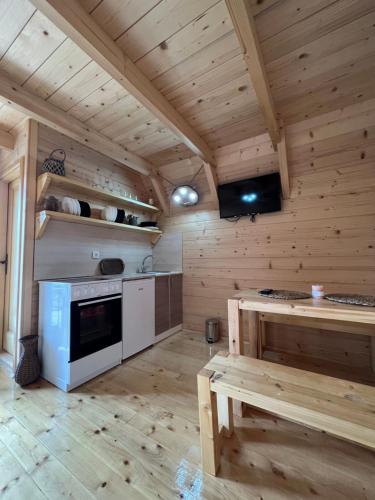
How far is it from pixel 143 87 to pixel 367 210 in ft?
7.76

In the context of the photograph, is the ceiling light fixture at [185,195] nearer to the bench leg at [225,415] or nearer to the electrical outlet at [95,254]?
the electrical outlet at [95,254]

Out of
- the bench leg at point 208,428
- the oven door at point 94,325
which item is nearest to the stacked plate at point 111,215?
the oven door at point 94,325

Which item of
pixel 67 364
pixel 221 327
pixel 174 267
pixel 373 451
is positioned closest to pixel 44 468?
pixel 67 364

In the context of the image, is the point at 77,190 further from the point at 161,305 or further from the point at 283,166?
the point at 283,166

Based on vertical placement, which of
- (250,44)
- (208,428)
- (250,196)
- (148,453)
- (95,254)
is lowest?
(148,453)

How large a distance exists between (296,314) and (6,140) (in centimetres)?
317

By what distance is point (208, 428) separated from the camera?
3.59ft

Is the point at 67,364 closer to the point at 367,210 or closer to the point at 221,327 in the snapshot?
the point at 221,327

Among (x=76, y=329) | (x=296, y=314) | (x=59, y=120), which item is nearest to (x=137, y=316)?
(x=76, y=329)

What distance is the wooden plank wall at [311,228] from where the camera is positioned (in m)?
2.09

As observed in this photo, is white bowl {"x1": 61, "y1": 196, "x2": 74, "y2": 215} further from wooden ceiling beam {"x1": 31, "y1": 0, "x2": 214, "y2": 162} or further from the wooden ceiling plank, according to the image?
the wooden ceiling plank

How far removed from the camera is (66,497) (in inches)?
38.4

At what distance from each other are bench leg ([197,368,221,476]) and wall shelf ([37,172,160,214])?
2088 mm

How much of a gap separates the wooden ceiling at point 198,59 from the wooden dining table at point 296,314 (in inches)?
68.5
